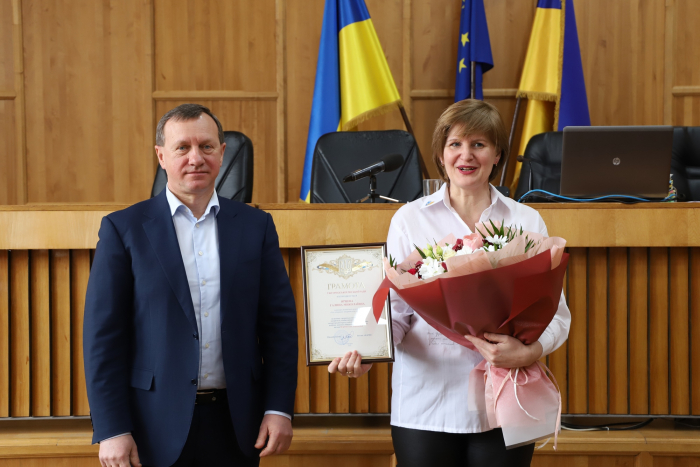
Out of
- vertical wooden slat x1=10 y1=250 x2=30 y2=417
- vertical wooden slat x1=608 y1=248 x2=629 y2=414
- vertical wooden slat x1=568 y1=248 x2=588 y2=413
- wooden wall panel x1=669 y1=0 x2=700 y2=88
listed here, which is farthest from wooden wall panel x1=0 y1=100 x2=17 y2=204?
wooden wall panel x1=669 y1=0 x2=700 y2=88

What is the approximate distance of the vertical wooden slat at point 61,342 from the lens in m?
2.03

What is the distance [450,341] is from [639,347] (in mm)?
1024

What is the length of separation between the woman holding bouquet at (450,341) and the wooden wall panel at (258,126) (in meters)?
2.99

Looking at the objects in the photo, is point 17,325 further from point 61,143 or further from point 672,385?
point 61,143

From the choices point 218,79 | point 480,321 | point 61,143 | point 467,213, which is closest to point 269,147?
point 218,79

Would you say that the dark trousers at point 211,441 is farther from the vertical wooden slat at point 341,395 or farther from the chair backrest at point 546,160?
the chair backrest at point 546,160

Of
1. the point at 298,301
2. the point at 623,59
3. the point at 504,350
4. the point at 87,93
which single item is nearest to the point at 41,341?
the point at 298,301

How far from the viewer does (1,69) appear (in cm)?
423

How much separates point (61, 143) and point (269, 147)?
4.91ft

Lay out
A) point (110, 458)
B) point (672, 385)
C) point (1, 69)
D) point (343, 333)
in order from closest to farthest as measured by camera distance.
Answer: point (110, 458) → point (343, 333) → point (672, 385) → point (1, 69)

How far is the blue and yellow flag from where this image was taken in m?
3.90

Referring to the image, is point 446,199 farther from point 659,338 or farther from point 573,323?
point 659,338

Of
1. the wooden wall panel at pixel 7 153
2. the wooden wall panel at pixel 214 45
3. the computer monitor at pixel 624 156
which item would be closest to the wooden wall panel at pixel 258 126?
the wooden wall panel at pixel 214 45

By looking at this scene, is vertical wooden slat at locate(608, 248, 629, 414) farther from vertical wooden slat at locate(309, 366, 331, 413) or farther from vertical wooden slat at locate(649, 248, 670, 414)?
vertical wooden slat at locate(309, 366, 331, 413)
